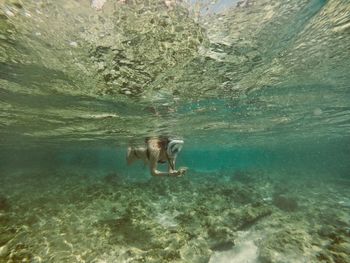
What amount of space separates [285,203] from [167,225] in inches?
351

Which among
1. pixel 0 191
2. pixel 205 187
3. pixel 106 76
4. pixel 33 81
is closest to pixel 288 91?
pixel 205 187

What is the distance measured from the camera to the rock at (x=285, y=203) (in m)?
14.4

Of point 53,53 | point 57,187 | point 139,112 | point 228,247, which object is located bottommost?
point 228,247

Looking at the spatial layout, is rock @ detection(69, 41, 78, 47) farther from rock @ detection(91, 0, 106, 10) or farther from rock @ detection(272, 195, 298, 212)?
Answer: rock @ detection(272, 195, 298, 212)

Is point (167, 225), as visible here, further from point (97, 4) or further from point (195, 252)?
point (97, 4)

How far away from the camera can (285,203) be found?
15469 millimetres

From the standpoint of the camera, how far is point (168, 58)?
889 centimetres

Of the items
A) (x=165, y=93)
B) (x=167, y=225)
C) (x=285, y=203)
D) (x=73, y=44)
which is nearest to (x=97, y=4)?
(x=73, y=44)

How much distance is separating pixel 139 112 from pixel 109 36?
885 cm

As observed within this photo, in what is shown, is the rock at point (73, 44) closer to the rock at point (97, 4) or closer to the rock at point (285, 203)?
the rock at point (97, 4)

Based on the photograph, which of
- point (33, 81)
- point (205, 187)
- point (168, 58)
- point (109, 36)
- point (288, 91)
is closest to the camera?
point (109, 36)

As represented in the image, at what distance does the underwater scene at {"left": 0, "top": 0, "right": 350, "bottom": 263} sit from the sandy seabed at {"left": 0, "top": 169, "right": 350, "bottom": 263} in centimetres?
7

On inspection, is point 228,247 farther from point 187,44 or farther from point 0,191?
point 0,191

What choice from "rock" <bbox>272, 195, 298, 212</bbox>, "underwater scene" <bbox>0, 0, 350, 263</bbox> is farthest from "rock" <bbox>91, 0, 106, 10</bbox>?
"rock" <bbox>272, 195, 298, 212</bbox>
